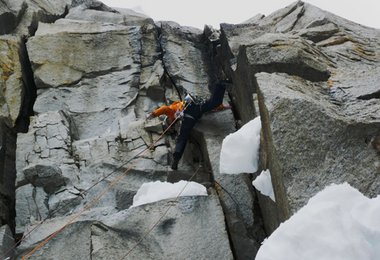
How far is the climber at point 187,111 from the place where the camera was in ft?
33.5

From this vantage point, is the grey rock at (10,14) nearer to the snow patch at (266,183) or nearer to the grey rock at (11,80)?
the grey rock at (11,80)

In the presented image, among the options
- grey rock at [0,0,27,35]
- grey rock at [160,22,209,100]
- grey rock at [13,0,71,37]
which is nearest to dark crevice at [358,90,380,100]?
grey rock at [160,22,209,100]

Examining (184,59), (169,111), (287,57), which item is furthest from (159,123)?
(287,57)

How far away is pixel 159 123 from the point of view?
10969 millimetres

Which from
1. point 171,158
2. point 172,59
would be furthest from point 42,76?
point 171,158

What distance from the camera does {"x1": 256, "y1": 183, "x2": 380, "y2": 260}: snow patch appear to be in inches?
142

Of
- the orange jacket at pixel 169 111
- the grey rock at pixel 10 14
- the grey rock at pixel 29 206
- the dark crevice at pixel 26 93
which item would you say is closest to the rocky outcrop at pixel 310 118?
the orange jacket at pixel 169 111

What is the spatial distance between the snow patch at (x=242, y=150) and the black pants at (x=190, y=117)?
3.42 meters

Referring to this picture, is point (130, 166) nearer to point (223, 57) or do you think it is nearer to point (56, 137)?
point (56, 137)

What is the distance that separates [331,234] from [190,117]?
6.79 meters

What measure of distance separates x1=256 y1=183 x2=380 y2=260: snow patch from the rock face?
3.33 feet

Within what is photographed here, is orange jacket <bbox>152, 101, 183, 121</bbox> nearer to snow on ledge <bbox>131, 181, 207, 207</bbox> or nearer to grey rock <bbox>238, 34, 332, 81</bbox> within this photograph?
grey rock <bbox>238, 34, 332, 81</bbox>

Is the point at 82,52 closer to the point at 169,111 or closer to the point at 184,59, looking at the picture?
the point at 184,59

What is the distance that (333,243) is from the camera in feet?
11.9
